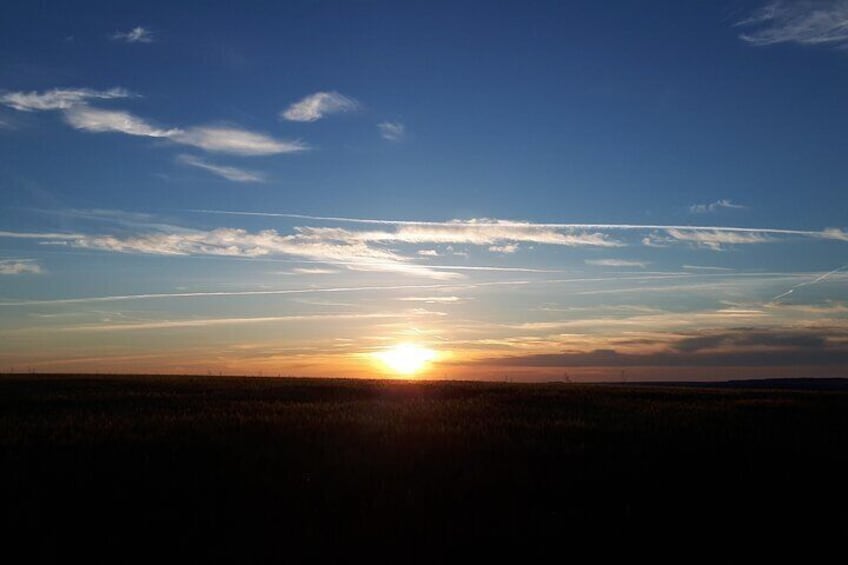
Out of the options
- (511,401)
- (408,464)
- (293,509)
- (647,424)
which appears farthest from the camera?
(511,401)

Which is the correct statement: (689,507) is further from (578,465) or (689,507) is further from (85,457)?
(85,457)

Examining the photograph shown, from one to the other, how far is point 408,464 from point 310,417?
6.39 metres

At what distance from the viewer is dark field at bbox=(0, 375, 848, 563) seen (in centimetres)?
855

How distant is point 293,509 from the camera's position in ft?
31.5

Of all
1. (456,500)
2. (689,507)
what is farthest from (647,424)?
(456,500)

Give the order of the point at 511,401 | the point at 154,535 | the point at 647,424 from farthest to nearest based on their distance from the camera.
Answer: the point at 511,401 < the point at 647,424 < the point at 154,535

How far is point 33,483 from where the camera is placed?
1043 cm

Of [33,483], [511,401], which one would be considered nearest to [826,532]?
[33,483]

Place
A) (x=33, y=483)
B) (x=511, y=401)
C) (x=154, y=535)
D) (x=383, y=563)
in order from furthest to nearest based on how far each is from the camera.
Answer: (x=511, y=401) < (x=33, y=483) < (x=154, y=535) < (x=383, y=563)

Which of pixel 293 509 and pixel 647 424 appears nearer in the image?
pixel 293 509

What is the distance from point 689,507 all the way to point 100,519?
8.20 metres

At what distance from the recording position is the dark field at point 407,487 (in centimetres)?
855

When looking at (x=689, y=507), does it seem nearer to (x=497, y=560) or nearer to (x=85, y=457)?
(x=497, y=560)

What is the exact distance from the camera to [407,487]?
10.5 m
